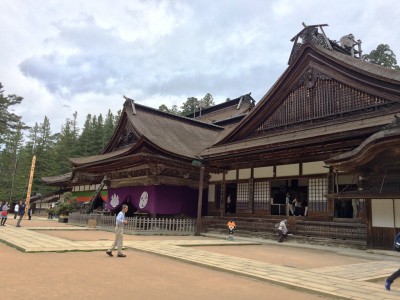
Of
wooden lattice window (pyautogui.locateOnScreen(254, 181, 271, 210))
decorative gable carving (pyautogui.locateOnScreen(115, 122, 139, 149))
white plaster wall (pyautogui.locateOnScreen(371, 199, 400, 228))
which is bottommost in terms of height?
white plaster wall (pyautogui.locateOnScreen(371, 199, 400, 228))

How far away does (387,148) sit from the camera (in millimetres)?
10922

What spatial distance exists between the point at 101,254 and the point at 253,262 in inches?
163

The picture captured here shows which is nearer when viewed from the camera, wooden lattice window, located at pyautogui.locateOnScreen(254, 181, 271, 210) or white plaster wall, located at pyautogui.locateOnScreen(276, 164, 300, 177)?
white plaster wall, located at pyautogui.locateOnScreen(276, 164, 300, 177)

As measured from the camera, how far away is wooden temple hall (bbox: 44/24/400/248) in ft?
39.3

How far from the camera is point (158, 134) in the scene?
872 inches

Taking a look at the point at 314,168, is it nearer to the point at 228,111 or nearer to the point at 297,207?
the point at 297,207

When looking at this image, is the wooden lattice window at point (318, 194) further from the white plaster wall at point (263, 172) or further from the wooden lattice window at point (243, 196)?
the wooden lattice window at point (243, 196)

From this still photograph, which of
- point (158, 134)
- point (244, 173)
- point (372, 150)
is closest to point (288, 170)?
Result: point (244, 173)

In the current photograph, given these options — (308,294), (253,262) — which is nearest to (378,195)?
(253,262)

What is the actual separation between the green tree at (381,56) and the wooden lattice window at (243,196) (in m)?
33.6

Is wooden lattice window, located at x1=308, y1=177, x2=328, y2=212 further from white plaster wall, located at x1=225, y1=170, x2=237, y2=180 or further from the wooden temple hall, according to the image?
white plaster wall, located at x1=225, y1=170, x2=237, y2=180

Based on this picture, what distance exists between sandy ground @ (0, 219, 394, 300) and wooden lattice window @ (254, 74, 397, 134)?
887cm

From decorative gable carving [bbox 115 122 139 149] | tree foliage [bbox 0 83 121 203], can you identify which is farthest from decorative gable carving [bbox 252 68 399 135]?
tree foliage [bbox 0 83 121 203]

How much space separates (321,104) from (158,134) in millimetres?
A: 10473
